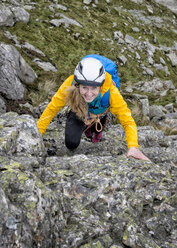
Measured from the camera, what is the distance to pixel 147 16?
44.1m

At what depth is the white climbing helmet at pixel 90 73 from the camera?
4.53m

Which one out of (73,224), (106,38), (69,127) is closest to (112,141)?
(69,127)

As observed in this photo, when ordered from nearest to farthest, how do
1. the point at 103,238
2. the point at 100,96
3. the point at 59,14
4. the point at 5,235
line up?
the point at 5,235, the point at 103,238, the point at 100,96, the point at 59,14

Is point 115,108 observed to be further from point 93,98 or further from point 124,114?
point 93,98

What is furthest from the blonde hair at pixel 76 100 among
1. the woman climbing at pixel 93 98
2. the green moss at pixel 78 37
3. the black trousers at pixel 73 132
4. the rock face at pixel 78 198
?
the green moss at pixel 78 37

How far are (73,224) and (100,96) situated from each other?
9.91ft

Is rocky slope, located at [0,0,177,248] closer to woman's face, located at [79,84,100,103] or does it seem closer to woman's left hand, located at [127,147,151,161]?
woman's left hand, located at [127,147,151,161]

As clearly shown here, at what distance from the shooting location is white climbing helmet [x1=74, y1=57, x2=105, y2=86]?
14.9ft

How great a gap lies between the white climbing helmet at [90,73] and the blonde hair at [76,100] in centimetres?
41

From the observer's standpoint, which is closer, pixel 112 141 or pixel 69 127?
pixel 69 127

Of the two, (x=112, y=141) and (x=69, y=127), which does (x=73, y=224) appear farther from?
(x=112, y=141)

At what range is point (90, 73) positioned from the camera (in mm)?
4512

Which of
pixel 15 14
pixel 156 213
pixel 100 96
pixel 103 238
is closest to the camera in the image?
pixel 103 238

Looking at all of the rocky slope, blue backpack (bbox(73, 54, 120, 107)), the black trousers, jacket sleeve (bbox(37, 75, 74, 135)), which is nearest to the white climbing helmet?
blue backpack (bbox(73, 54, 120, 107))
